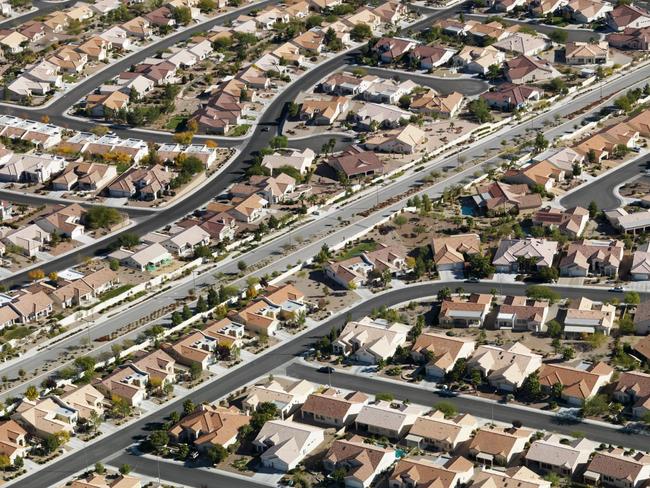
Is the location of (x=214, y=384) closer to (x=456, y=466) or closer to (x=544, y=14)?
(x=456, y=466)

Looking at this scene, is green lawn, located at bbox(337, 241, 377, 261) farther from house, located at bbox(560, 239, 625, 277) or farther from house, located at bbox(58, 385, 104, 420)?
house, located at bbox(58, 385, 104, 420)

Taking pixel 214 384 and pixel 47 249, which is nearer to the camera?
pixel 214 384

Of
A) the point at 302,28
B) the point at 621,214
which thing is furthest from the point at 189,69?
the point at 621,214

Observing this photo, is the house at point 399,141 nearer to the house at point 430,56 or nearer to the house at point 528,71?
the house at point 528,71

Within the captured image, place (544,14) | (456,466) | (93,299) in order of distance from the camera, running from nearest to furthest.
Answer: (456,466) < (93,299) < (544,14)

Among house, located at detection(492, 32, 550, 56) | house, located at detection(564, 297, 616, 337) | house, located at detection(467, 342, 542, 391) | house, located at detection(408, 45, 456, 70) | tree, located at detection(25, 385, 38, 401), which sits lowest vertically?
house, located at detection(492, 32, 550, 56)

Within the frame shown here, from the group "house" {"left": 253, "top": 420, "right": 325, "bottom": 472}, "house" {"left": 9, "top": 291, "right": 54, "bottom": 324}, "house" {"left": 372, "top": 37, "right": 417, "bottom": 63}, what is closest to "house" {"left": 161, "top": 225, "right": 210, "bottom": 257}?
"house" {"left": 9, "top": 291, "right": 54, "bottom": 324}
